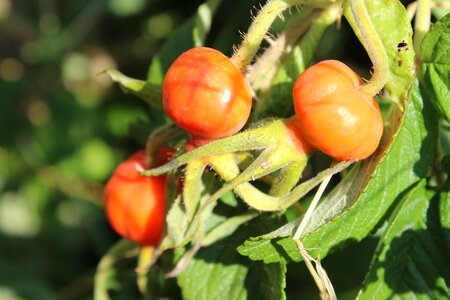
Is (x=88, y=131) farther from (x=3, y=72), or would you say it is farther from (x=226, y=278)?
(x=226, y=278)

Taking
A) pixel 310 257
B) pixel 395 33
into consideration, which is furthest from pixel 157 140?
pixel 395 33

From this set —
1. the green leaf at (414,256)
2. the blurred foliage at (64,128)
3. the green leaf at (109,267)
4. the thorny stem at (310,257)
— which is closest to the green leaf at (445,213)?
the green leaf at (414,256)

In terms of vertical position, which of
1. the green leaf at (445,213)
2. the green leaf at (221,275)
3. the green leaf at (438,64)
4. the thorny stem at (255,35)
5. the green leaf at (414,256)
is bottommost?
the green leaf at (221,275)

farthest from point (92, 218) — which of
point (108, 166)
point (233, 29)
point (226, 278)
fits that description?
point (226, 278)

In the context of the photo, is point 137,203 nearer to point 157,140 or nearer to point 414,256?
point 157,140

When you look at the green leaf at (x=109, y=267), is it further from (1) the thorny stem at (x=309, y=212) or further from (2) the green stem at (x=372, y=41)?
(2) the green stem at (x=372, y=41)

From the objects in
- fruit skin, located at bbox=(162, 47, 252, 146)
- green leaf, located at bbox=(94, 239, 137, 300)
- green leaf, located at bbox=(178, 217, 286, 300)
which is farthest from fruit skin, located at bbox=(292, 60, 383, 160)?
green leaf, located at bbox=(94, 239, 137, 300)
